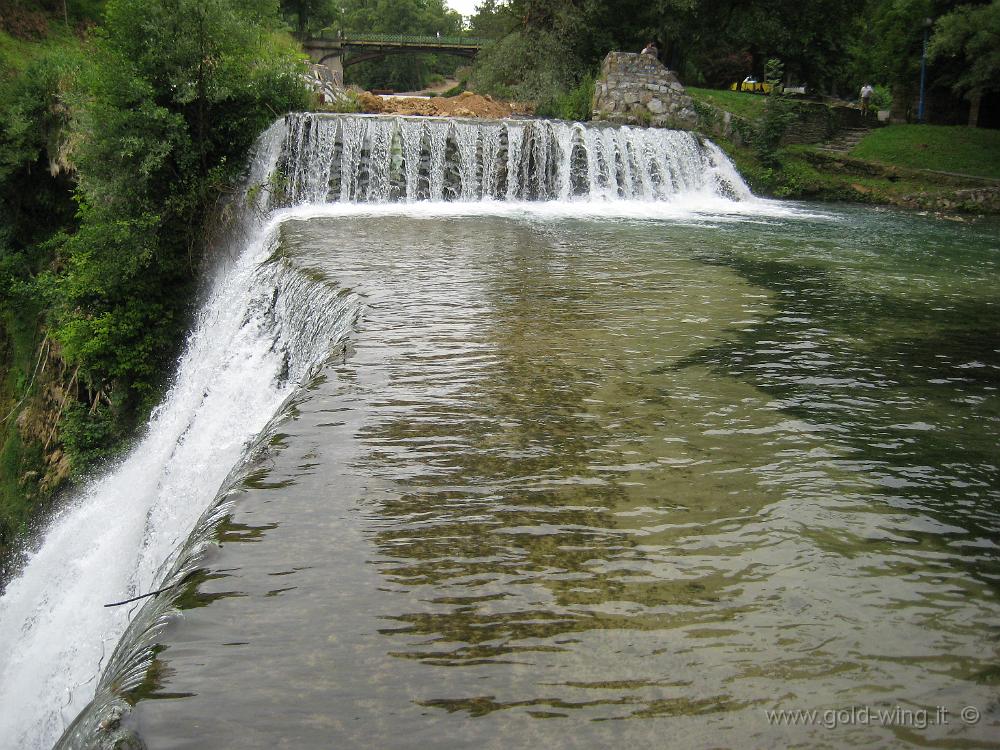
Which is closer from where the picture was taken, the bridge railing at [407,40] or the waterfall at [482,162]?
the waterfall at [482,162]

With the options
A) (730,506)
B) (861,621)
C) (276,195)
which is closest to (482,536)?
(730,506)

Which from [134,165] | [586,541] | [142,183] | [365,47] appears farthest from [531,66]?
[586,541]

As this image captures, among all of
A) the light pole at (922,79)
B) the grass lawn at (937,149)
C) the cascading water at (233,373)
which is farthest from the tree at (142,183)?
the light pole at (922,79)

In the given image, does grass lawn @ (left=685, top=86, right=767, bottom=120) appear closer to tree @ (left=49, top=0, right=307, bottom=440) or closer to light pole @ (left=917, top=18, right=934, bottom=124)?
light pole @ (left=917, top=18, right=934, bottom=124)

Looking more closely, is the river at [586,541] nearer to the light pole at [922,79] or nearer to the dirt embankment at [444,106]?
the dirt embankment at [444,106]

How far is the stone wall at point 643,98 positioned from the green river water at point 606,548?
1716cm

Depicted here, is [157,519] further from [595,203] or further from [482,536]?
[595,203]

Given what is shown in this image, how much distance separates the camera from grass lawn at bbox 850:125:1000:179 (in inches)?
900

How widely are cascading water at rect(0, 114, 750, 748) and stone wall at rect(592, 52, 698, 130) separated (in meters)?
5.15

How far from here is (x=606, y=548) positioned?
3826mm

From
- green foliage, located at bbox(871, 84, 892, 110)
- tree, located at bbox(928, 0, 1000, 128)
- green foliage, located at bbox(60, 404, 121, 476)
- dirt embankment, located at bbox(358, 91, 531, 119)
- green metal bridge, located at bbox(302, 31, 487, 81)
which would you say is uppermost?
green metal bridge, located at bbox(302, 31, 487, 81)

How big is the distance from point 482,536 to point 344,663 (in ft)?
3.41

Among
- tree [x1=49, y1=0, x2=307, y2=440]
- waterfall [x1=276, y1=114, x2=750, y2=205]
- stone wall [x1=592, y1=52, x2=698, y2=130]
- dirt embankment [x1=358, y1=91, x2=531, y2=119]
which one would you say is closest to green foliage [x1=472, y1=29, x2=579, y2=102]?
dirt embankment [x1=358, y1=91, x2=531, y2=119]

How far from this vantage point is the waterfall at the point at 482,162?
1694 cm
